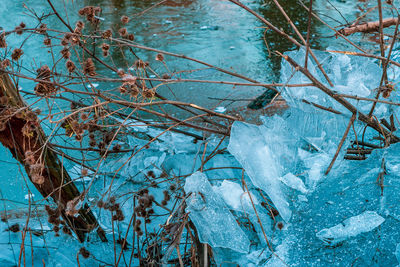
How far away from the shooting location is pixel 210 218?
1.35 metres

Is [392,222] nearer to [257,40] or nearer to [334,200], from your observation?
[334,200]

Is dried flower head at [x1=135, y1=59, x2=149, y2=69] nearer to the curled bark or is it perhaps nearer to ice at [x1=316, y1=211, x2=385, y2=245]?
the curled bark

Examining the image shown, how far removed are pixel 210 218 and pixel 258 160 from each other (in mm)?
265

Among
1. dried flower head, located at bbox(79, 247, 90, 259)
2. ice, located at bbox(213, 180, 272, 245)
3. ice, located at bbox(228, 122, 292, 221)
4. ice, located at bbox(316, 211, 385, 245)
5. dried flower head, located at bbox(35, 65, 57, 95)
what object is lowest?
dried flower head, located at bbox(79, 247, 90, 259)

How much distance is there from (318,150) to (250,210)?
0.35 metres

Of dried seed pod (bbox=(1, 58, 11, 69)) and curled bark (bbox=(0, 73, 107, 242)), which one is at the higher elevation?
dried seed pod (bbox=(1, 58, 11, 69))

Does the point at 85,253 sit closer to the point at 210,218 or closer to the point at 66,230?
the point at 66,230

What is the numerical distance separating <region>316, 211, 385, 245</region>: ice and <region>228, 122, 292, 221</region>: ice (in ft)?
0.48

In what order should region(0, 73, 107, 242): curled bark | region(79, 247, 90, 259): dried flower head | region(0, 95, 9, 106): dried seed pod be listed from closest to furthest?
region(0, 73, 107, 242): curled bark < region(0, 95, 9, 106): dried seed pod < region(79, 247, 90, 259): dried flower head

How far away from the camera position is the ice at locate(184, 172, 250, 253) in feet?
4.35

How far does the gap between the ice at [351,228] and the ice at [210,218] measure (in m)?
0.28

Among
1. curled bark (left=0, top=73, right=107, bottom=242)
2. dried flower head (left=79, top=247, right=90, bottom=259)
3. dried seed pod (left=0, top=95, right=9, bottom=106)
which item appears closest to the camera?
curled bark (left=0, top=73, right=107, bottom=242)

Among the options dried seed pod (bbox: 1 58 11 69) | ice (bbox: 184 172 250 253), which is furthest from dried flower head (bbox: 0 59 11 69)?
ice (bbox: 184 172 250 253)

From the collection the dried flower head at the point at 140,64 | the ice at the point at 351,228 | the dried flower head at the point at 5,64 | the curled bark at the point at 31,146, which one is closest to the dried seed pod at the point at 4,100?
the curled bark at the point at 31,146
